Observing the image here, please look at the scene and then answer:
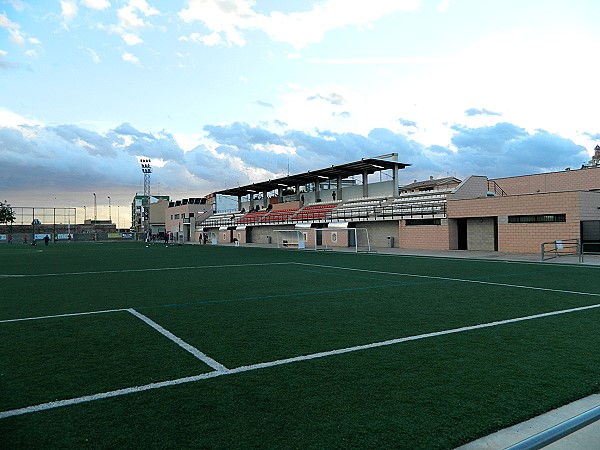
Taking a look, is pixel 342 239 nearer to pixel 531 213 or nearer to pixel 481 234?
pixel 481 234

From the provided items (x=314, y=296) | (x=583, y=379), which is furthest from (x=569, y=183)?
(x=583, y=379)

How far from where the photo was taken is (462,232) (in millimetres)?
34281

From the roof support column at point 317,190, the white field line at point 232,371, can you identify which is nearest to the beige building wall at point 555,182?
the roof support column at point 317,190

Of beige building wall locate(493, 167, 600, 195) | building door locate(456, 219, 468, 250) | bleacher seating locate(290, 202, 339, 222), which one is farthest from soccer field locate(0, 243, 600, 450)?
bleacher seating locate(290, 202, 339, 222)

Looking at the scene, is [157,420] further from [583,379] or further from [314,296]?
[314,296]

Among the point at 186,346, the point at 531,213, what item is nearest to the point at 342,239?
the point at 531,213

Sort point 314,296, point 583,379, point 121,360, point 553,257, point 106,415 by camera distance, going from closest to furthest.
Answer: point 106,415 → point 583,379 → point 121,360 → point 314,296 → point 553,257

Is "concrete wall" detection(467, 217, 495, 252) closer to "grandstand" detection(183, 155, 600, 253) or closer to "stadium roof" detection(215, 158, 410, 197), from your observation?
"grandstand" detection(183, 155, 600, 253)

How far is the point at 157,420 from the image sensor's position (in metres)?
4.37

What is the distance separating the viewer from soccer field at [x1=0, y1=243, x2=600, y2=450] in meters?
4.16

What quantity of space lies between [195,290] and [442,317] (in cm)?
770

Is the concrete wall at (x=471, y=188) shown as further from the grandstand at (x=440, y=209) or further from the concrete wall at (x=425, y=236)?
the concrete wall at (x=425, y=236)

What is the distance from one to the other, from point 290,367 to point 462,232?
3076 centimetres

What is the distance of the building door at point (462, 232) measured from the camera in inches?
1347
